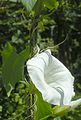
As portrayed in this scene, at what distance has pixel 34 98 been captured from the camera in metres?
0.81

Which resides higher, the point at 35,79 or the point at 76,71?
the point at 35,79

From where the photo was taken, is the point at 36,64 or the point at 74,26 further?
the point at 74,26

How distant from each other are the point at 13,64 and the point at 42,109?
0.10 m

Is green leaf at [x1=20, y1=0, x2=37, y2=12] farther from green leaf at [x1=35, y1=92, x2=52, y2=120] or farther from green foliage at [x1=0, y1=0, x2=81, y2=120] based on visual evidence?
green leaf at [x1=35, y1=92, x2=52, y2=120]

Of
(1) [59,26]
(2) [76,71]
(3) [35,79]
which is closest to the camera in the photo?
(3) [35,79]

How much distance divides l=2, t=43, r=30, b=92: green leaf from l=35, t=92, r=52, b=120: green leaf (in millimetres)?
67

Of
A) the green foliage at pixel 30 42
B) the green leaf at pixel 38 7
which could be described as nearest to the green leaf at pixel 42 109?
the green foliage at pixel 30 42

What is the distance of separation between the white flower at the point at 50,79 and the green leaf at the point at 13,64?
0.08 ft

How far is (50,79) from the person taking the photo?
0.83 m

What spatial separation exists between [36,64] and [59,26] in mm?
2557

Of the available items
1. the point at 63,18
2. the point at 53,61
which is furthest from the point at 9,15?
the point at 53,61

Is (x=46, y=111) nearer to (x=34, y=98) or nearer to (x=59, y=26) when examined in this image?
(x=34, y=98)

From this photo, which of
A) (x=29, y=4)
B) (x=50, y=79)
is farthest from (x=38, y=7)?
(x=50, y=79)

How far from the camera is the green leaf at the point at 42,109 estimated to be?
0.77 m
